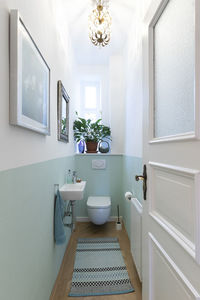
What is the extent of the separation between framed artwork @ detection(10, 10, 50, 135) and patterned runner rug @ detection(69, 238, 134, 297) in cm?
136

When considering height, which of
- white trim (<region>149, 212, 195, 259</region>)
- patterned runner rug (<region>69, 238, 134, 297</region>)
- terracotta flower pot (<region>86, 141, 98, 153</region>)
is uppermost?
terracotta flower pot (<region>86, 141, 98, 153</region>)

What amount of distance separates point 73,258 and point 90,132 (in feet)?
5.80

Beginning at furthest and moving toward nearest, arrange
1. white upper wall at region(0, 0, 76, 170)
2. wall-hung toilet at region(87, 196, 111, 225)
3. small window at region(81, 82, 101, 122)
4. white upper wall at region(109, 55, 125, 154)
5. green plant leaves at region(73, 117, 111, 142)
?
small window at region(81, 82, 101, 122), white upper wall at region(109, 55, 125, 154), green plant leaves at region(73, 117, 111, 142), wall-hung toilet at region(87, 196, 111, 225), white upper wall at region(0, 0, 76, 170)

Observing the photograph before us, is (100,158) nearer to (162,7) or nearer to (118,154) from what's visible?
(118,154)

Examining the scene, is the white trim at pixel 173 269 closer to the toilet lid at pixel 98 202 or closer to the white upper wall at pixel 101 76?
the toilet lid at pixel 98 202

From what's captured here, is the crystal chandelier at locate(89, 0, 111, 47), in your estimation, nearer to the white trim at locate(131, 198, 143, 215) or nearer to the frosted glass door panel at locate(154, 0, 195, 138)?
the frosted glass door panel at locate(154, 0, 195, 138)

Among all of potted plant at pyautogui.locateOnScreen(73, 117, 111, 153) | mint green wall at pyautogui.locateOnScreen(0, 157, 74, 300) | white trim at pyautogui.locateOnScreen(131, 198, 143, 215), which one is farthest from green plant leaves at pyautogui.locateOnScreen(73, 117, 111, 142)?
mint green wall at pyautogui.locateOnScreen(0, 157, 74, 300)

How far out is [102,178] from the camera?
3.07 meters

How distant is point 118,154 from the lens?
3.05 meters

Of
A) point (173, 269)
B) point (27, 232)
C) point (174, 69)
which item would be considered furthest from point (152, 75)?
point (27, 232)

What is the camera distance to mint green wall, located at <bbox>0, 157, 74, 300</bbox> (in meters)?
0.75

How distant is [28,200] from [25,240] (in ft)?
0.64

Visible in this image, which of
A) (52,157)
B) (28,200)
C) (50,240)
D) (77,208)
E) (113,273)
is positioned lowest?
(113,273)

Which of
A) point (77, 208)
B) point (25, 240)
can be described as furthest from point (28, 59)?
point (77, 208)
